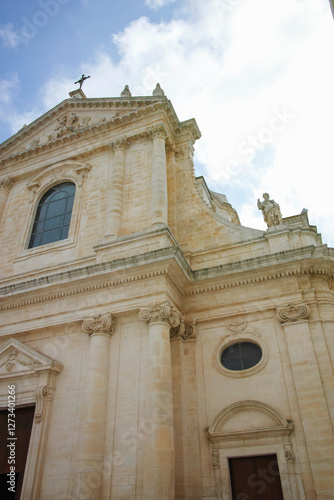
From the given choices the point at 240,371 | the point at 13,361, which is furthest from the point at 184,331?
the point at 13,361

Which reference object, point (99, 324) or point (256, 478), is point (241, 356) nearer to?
point (256, 478)

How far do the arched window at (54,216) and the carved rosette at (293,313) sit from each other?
7.74 m

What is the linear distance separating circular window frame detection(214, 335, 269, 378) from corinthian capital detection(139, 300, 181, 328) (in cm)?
147

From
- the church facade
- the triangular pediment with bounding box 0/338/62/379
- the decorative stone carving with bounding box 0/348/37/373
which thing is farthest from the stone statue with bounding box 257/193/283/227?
the decorative stone carving with bounding box 0/348/37/373

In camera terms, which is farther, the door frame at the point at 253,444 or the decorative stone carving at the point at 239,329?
the decorative stone carving at the point at 239,329

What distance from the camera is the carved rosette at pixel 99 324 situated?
1085 centimetres

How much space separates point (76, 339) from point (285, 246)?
6.29 meters

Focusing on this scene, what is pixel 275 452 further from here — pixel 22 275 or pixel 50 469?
pixel 22 275

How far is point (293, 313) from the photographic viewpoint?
1066cm

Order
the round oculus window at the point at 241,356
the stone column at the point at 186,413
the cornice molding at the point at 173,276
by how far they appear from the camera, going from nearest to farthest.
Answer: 1. the stone column at the point at 186,413
2. the round oculus window at the point at 241,356
3. the cornice molding at the point at 173,276

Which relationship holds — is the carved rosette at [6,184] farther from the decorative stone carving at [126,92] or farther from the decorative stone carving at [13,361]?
the decorative stone carving at [13,361]

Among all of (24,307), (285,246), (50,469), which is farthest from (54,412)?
(285,246)

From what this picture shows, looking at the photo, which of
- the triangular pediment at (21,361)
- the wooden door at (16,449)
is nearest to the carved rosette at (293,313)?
the triangular pediment at (21,361)

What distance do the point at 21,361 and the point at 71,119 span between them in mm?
10583
